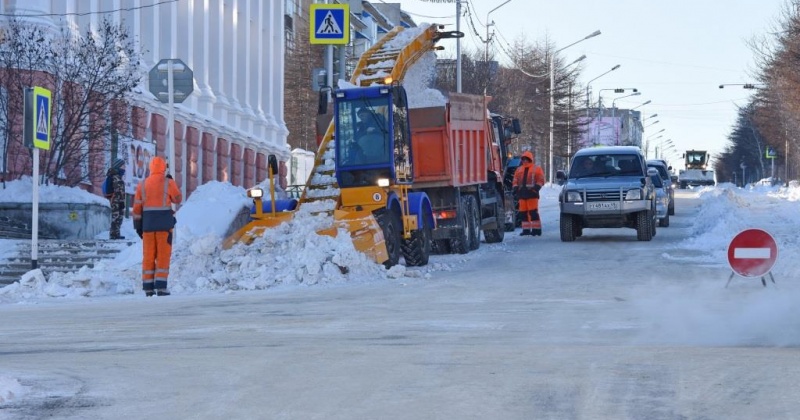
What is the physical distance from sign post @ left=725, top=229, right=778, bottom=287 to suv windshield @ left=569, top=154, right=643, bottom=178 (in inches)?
638

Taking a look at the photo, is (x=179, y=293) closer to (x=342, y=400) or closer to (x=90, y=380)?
(x=90, y=380)

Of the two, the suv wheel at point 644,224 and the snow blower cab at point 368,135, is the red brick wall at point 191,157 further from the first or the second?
the snow blower cab at point 368,135

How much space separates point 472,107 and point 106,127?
24.7 ft

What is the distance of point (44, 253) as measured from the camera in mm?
23328

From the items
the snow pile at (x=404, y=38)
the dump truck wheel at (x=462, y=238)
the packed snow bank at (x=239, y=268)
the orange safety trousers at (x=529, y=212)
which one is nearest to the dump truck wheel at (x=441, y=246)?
the dump truck wheel at (x=462, y=238)

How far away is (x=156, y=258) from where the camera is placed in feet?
61.1

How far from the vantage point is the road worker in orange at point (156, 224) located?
1853 centimetres

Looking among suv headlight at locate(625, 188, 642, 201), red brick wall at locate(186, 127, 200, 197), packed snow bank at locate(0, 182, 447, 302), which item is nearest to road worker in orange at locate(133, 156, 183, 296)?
packed snow bank at locate(0, 182, 447, 302)

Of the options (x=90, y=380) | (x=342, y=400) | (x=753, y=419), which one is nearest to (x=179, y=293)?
(x=90, y=380)

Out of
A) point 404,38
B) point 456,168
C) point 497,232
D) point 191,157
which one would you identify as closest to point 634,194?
point 497,232

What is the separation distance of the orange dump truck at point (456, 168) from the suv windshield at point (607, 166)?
1.99 m

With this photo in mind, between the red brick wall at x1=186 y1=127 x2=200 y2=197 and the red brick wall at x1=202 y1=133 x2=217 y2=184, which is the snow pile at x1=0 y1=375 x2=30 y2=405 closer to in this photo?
the red brick wall at x1=186 y1=127 x2=200 y2=197

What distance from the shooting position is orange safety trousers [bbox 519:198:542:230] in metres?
32.3

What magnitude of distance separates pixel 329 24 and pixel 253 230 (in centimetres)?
1053
